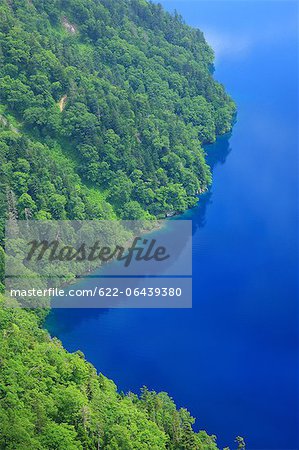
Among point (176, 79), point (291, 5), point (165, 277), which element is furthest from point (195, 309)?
point (291, 5)

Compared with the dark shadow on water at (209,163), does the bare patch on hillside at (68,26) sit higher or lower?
higher

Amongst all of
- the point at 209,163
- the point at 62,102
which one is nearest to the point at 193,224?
the point at 209,163

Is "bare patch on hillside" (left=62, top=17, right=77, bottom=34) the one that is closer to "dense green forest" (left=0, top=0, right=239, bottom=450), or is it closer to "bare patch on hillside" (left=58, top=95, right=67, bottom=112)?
"dense green forest" (left=0, top=0, right=239, bottom=450)

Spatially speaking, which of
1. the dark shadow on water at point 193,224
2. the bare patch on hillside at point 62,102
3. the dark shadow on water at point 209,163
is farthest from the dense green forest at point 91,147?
the dark shadow on water at point 193,224

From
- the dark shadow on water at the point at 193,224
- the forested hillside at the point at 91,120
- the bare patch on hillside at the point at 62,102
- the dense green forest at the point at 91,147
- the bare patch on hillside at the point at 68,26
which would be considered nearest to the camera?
the dense green forest at the point at 91,147

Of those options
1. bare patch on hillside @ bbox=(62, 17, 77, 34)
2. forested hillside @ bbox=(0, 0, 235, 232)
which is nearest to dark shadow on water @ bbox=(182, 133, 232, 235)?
forested hillside @ bbox=(0, 0, 235, 232)

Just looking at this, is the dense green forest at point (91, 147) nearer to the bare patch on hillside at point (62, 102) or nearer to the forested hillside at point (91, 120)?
the bare patch on hillside at point (62, 102)
